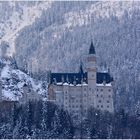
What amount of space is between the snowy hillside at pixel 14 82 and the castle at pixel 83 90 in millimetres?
12602

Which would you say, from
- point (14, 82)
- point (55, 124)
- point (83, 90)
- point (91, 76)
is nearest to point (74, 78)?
point (83, 90)

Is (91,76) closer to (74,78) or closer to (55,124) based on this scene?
(74,78)

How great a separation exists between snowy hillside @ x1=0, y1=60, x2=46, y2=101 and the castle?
12602 mm

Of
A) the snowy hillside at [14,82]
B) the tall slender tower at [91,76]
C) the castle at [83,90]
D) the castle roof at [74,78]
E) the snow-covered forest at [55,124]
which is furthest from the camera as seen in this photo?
the snowy hillside at [14,82]

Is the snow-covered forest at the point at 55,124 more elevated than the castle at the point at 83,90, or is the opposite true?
the castle at the point at 83,90

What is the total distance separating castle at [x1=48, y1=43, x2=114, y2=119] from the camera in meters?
148

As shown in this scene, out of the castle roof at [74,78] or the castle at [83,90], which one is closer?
the castle at [83,90]

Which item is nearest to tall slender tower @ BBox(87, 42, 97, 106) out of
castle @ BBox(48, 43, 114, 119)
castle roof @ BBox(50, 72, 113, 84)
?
castle @ BBox(48, 43, 114, 119)

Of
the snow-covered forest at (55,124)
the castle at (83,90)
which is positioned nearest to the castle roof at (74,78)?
the castle at (83,90)

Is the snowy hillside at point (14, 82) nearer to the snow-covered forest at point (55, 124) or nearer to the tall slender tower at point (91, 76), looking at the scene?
the tall slender tower at point (91, 76)

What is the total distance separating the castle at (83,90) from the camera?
148 meters

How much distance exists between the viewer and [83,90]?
490 feet

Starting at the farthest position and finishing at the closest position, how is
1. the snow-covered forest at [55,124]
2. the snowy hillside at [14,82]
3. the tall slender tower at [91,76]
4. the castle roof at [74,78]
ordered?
the snowy hillside at [14,82] < the castle roof at [74,78] < the tall slender tower at [91,76] < the snow-covered forest at [55,124]

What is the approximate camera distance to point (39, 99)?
149m
